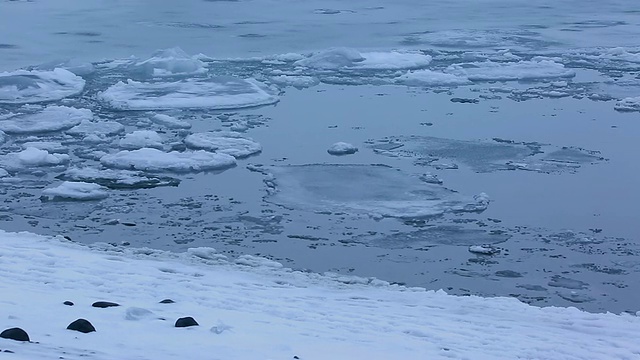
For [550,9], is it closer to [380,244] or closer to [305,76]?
[305,76]

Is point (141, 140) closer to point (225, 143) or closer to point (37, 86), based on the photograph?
point (225, 143)

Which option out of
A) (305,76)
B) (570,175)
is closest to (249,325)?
(570,175)

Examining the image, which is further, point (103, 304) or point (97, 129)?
point (97, 129)

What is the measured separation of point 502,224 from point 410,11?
16.6 m

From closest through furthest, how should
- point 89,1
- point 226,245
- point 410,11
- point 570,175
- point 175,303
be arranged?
point 175,303 → point 226,245 → point 570,175 → point 410,11 → point 89,1

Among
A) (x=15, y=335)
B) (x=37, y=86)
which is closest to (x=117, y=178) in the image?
(x=15, y=335)

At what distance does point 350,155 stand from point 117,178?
2376mm

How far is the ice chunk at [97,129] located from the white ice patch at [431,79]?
486 cm

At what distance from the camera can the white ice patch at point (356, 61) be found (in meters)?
15.4

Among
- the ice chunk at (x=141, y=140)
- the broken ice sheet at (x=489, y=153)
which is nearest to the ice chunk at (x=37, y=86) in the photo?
the ice chunk at (x=141, y=140)

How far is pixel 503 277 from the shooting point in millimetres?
6688

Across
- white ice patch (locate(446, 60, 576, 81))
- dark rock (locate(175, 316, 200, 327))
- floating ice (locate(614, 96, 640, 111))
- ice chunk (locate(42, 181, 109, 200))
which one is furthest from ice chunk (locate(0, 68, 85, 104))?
dark rock (locate(175, 316, 200, 327))

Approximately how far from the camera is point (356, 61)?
1566 cm

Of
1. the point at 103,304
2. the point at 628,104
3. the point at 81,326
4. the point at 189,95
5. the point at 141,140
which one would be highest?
the point at 81,326
